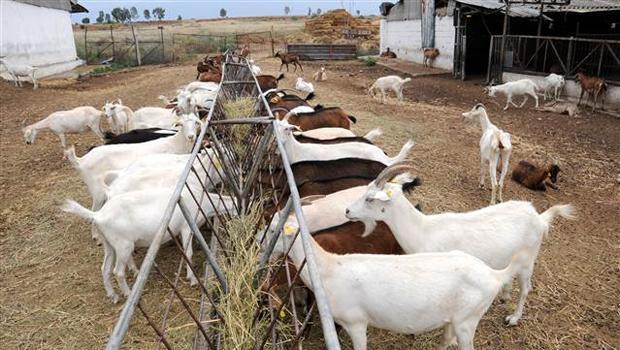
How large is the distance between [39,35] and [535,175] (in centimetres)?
2350

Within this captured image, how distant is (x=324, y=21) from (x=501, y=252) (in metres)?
43.0

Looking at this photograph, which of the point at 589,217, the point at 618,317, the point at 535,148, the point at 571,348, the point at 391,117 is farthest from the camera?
the point at 391,117

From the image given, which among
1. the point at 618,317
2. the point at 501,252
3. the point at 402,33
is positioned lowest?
the point at 618,317

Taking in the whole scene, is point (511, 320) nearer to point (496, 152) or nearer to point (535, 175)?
point (496, 152)

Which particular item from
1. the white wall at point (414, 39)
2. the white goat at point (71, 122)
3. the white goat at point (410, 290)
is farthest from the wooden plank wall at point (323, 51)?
the white goat at point (410, 290)

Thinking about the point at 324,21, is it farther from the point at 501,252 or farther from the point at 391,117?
the point at 501,252

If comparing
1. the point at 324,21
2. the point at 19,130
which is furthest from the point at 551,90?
the point at 324,21

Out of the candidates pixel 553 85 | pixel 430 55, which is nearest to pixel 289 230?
pixel 553 85

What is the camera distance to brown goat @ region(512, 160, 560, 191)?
A: 7.21 meters

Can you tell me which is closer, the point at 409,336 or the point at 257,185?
the point at 409,336

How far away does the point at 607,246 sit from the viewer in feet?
18.3

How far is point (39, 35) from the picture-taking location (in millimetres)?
22375

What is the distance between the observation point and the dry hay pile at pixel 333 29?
4134cm

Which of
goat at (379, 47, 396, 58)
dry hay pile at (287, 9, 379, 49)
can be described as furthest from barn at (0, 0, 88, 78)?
dry hay pile at (287, 9, 379, 49)
